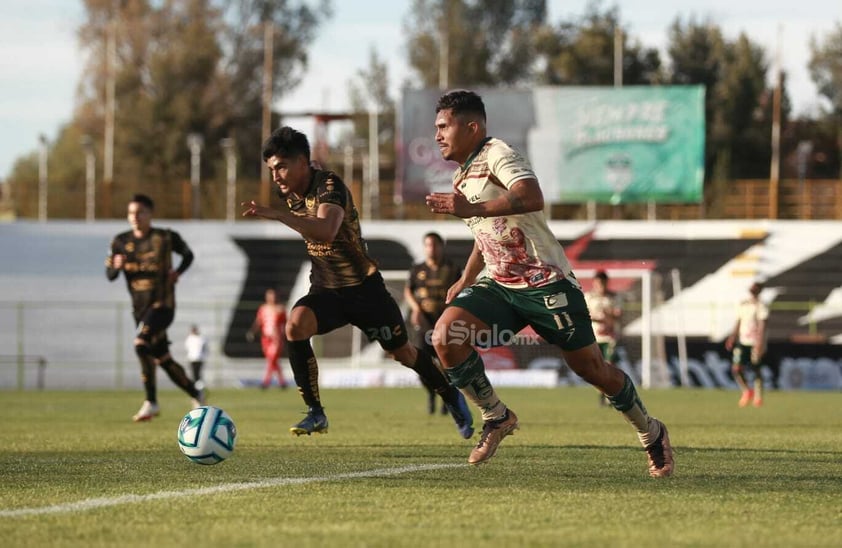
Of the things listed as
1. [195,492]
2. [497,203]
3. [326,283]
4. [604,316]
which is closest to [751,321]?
[604,316]

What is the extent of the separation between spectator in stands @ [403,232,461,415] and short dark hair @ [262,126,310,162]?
23.2 ft

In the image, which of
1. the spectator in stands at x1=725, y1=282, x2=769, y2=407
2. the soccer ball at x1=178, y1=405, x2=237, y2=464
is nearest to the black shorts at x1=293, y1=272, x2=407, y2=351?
the soccer ball at x1=178, y1=405, x2=237, y2=464

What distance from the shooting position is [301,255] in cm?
3775

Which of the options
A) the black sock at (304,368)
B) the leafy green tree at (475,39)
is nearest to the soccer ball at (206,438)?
the black sock at (304,368)

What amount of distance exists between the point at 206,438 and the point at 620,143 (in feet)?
97.2

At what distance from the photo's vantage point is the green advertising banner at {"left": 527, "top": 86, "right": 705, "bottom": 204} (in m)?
36.7

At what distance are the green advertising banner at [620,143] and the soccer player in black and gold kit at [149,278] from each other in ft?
75.2

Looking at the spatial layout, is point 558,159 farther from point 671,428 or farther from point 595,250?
point 671,428

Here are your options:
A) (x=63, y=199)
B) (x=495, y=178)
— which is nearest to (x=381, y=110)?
(x=63, y=199)

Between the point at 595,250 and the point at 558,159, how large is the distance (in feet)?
8.69

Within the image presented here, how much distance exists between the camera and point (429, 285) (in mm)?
16844

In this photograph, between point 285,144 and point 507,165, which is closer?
point 507,165

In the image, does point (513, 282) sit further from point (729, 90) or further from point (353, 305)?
point (729, 90)

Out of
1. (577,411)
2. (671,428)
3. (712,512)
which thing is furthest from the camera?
(577,411)
